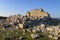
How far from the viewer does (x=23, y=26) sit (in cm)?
3391

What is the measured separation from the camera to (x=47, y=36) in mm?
26656

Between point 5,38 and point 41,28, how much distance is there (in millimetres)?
8686

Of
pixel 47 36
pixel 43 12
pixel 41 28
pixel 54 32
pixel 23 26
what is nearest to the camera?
pixel 47 36

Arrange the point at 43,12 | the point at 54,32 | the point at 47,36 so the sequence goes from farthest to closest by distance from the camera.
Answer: the point at 43,12 < the point at 54,32 < the point at 47,36

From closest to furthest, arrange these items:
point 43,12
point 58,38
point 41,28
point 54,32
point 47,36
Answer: point 58,38
point 47,36
point 54,32
point 41,28
point 43,12

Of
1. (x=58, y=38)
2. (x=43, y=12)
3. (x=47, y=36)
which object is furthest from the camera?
(x=43, y=12)

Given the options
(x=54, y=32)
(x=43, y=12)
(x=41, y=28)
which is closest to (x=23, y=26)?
(x=41, y=28)

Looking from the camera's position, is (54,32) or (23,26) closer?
(54,32)

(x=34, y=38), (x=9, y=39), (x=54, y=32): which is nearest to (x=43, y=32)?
(x=54, y=32)

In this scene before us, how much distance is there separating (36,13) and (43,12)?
2414 millimetres

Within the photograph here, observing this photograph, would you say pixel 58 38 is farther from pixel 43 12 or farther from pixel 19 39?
pixel 43 12

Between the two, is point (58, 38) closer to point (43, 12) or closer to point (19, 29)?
point (19, 29)

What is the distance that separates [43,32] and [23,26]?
585 centimetres

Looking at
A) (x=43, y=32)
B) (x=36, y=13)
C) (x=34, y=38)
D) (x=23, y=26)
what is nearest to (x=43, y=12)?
(x=36, y=13)
